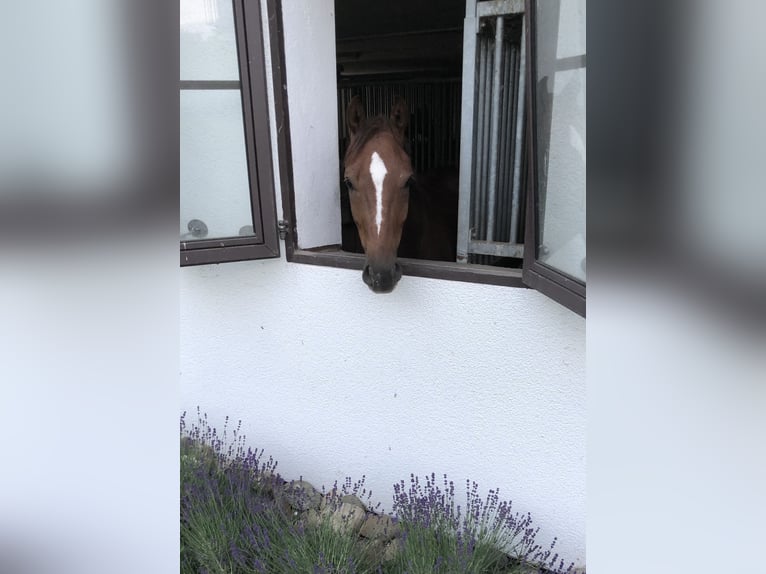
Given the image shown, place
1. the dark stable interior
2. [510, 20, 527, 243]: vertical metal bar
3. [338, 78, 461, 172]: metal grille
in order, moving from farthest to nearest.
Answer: [338, 78, 461, 172]: metal grille
the dark stable interior
[510, 20, 527, 243]: vertical metal bar

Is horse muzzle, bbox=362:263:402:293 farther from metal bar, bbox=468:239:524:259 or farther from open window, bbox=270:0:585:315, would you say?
metal bar, bbox=468:239:524:259

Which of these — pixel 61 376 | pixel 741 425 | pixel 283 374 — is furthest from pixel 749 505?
pixel 283 374

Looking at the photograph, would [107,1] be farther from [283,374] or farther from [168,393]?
[283,374]

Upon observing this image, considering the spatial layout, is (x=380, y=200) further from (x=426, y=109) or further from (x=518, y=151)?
(x=426, y=109)

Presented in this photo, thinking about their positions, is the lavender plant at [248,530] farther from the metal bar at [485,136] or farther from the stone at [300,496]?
the metal bar at [485,136]

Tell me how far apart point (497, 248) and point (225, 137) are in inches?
50.1

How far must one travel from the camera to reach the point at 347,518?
8.24ft

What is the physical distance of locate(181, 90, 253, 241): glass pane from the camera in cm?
287

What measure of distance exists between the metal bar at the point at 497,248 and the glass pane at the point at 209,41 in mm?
1241

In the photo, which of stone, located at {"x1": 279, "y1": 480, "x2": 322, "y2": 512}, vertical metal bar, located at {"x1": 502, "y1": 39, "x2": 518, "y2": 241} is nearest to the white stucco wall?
stone, located at {"x1": 279, "y1": 480, "x2": 322, "y2": 512}

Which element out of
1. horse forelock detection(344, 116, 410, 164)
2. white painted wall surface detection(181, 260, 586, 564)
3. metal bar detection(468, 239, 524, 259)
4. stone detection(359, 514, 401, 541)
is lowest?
stone detection(359, 514, 401, 541)

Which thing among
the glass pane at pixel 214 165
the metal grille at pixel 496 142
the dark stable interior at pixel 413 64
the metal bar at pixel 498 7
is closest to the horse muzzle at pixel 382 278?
the metal grille at pixel 496 142

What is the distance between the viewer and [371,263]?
2562mm

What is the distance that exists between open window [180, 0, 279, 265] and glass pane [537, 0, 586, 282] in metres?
1.26
